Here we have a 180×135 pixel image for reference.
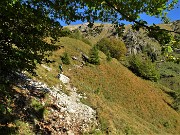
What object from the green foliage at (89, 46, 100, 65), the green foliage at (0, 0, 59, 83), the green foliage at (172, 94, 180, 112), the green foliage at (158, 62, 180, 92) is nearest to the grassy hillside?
the green foliage at (89, 46, 100, 65)

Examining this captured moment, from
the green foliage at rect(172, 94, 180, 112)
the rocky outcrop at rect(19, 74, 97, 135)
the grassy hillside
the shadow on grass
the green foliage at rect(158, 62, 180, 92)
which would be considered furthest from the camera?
the green foliage at rect(158, 62, 180, 92)

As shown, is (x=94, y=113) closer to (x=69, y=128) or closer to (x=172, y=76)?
(x=69, y=128)

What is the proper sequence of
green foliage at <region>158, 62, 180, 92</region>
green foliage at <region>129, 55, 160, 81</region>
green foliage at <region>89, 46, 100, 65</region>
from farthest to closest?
1. green foliage at <region>158, 62, 180, 92</region>
2. green foliage at <region>129, 55, 160, 81</region>
3. green foliage at <region>89, 46, 100, 65</region>

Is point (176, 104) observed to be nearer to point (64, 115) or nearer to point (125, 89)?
point (125, 89)

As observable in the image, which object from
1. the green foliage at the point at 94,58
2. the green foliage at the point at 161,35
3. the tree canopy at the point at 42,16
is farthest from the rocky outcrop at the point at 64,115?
the green foliage at the point at 94,58

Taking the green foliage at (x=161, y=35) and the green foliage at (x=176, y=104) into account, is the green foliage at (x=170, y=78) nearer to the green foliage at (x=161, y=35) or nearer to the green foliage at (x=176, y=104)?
the green foliage at (x=176, y=104)

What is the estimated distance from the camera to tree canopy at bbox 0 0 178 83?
7.78 meters

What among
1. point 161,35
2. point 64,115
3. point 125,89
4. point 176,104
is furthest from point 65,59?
point 161,35

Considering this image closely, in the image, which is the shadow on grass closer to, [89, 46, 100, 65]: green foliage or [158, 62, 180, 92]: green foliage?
[89, 46, 100, 65]: green foliage

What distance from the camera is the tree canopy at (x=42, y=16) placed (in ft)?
25.5

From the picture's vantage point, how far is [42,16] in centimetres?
1120

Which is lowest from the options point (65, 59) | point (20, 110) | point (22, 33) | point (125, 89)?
point (20, 110)

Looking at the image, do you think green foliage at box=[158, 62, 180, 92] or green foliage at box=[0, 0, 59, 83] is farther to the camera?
green foliage at box=[158, 62, 180, 92]

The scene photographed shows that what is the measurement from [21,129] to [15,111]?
1.26 m
